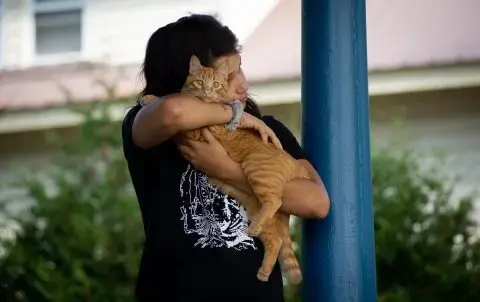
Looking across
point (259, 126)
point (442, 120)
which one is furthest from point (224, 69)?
point (442, 120)

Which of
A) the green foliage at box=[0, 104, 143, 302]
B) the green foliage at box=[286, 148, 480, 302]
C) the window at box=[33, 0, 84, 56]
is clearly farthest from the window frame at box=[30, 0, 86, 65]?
the green foliage at box=[286, 148, 480, 302]

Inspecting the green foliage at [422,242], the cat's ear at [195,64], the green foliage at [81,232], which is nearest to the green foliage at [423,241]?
the green foliage at [422,242]

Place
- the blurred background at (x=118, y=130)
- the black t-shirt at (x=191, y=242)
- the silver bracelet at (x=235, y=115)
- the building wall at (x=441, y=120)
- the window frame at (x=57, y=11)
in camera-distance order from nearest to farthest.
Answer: the black t-shirt at (x=191, y=242) → the silver bracelet at (x=235, y=115) → the blurred background at (x=118, y=130) → the building wall at (x=441, y=120) → the window frame at (x=57, y=11)

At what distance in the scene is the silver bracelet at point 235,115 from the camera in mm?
2033

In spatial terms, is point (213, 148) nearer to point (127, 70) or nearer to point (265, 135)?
point (265, 135)

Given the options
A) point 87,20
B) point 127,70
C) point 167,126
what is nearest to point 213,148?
point 167,126

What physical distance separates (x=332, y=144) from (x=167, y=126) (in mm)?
558

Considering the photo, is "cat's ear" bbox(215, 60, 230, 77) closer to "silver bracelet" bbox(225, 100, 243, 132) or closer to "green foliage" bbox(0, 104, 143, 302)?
"silver bracelet" bbox(225, 100, 243, 132)

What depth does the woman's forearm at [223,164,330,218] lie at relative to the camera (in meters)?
2.03

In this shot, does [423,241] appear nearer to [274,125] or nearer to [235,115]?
[274,125]

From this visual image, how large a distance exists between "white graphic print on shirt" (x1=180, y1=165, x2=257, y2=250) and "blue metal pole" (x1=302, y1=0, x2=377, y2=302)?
340 mm

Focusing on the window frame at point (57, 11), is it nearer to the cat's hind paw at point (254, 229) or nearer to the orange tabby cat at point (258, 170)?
the orange tabby cat at point (258, 170)

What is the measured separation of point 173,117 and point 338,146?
1.85 feet

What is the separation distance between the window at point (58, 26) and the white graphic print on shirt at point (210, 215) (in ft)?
17.8
